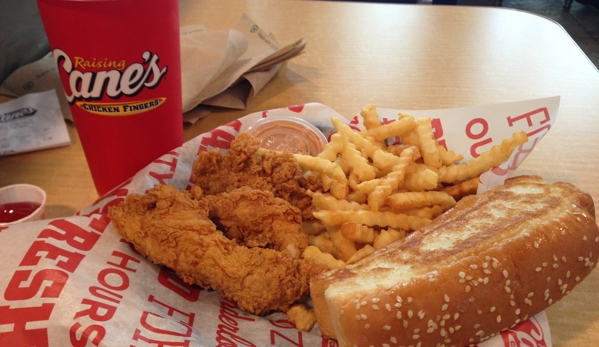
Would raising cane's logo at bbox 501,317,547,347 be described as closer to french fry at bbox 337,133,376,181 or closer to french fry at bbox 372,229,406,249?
french fry at bbox 372,229,406,249

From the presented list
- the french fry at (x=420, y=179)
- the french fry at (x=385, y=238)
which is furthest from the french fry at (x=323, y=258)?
the french fry at (x=420, y=179)

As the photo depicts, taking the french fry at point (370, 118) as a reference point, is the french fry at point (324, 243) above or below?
below

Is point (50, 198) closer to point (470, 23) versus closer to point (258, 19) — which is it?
point (258, 19)

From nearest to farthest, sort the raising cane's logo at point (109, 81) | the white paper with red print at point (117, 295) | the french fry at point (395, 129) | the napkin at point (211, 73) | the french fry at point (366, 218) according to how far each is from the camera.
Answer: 1. the white paper with red print at point (117, 295)
2. the raising cane's logo at point (109, 81)
3. the french fry at point (366, 218)
4. the french fry at point (395, 129)
5. the napkin at point (211, 73)

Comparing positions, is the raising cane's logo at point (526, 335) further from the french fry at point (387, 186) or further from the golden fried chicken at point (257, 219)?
the golden fried chicken at point (257, 219)

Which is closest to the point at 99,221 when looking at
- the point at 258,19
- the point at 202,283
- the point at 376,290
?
the point at 202,283

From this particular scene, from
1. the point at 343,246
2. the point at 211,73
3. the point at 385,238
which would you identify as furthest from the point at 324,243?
the point at 211,73

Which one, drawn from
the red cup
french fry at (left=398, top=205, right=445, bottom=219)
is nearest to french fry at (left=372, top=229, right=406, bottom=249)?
french fry at (left=398, top=205, right=445, bottom=219)
